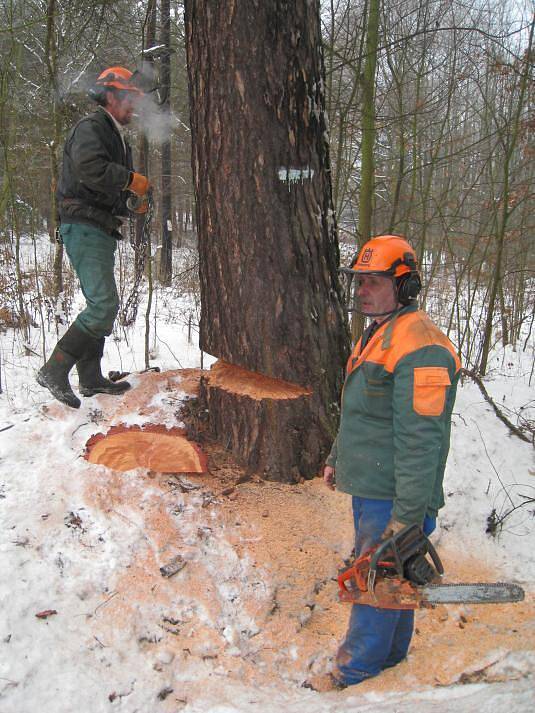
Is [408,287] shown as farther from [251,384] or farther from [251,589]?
[251,589]

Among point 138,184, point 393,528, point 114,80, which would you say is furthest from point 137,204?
point 393,528

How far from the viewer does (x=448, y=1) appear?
4832 mm

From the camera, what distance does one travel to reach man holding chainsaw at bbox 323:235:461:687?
1.78 m

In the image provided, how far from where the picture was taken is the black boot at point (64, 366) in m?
3.23

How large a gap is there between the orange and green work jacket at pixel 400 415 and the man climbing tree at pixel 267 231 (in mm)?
747

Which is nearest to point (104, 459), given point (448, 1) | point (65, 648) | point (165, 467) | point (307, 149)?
point (165, 467)

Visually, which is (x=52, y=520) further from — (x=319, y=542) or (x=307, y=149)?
(x=307, y=149)

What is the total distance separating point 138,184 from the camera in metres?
3.32

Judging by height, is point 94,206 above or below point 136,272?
above

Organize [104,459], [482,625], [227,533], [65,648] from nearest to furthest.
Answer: [65,648] → [482,625] → [227,533] → [104,459]

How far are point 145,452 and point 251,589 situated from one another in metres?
0.98

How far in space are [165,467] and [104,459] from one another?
35cm

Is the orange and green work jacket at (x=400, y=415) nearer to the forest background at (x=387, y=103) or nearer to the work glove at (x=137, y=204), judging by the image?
the work glove at (x=137, y=204)

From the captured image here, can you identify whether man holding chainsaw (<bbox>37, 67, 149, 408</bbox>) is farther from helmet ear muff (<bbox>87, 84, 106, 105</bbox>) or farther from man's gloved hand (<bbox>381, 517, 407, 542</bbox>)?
man's gloved hand (<bbox>381, 517, 407, 542</bbox>)
